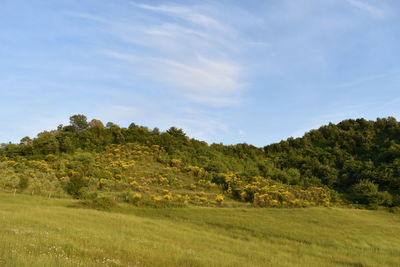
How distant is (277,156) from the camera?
4703 centimetres

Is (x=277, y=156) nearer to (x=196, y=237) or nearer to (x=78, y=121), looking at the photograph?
(x=196, y=237)

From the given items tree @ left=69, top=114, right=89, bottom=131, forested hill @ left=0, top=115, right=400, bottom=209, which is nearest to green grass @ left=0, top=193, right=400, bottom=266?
forested hill @ left=0, top=115, right=400, bottom=209

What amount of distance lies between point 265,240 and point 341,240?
479cm

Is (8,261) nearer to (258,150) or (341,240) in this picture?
(341,240)

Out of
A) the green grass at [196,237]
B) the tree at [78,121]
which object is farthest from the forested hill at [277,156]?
the green grass at [196,237]

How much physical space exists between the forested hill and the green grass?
255 inches

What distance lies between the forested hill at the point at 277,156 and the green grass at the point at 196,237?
21.2 feet

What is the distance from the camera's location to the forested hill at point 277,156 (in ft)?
114

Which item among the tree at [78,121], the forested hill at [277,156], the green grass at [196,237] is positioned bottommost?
the green grass at [196,237]

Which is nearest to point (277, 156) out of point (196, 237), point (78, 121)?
point (196, 237)

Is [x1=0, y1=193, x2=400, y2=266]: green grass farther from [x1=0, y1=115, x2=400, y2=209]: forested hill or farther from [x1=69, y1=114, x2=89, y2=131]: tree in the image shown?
[x1=69, y1=114, x2=89, y2=131]: tree

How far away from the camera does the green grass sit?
10.3 meters

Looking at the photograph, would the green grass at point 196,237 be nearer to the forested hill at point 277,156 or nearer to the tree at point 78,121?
the forested hill at point 277,156

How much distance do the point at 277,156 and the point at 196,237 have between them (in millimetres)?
30896
